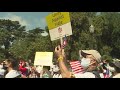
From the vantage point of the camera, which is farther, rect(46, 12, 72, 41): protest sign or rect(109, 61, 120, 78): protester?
rect(46, 12, 72, 41): protest sign

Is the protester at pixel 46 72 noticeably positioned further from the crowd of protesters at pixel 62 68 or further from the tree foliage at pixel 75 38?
the tree foliage at pixel 75 38

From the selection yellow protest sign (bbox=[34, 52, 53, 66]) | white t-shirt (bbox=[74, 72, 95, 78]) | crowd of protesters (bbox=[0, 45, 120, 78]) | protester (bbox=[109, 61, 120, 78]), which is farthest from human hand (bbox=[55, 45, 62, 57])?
protester (bbox=[109, 61, 120, 78])

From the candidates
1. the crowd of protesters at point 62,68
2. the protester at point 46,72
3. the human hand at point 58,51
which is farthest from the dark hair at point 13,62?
the human hand at point 58,51

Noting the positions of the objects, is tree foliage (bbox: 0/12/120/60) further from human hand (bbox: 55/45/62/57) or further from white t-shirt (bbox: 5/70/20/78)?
white t-shirt (bbox: 5/70/20/78)

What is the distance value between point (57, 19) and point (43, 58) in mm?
862

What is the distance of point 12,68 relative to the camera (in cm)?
1009

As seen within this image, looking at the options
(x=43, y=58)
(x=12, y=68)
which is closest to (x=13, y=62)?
(x=12, y=68)

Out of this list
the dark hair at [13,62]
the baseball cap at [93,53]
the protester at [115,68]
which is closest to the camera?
the protester at [115,68]

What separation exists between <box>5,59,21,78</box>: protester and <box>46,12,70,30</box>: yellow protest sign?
1.06 m

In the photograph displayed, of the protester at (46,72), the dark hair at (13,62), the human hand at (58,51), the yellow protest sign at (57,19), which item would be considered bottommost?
the protester at (46,72)

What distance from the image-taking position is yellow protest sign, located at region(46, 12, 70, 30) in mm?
10026

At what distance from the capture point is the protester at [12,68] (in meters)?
10.0
